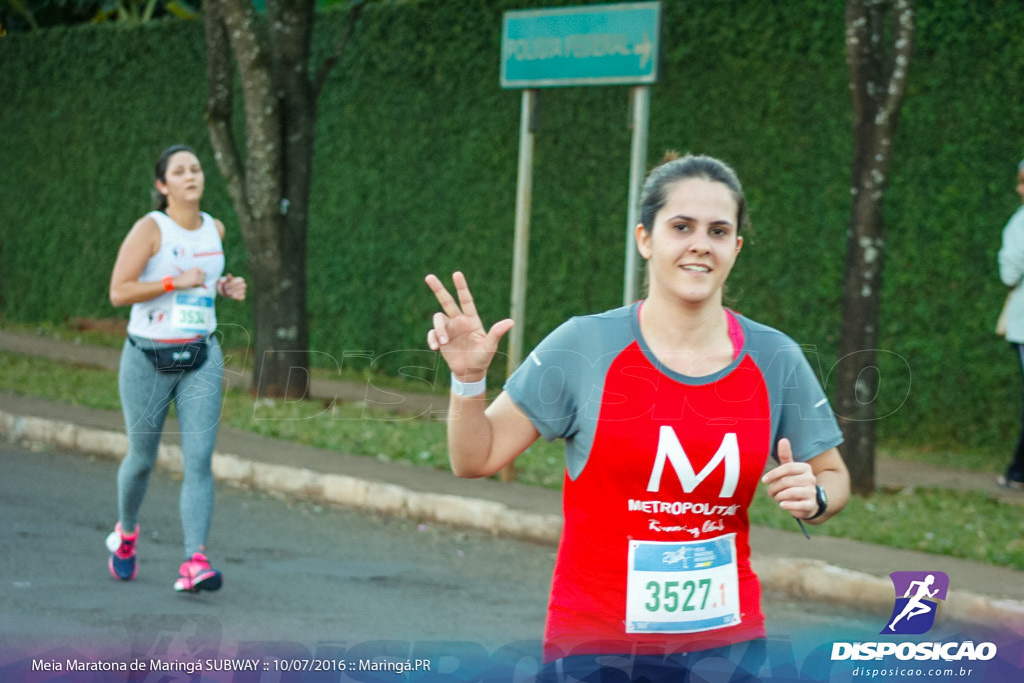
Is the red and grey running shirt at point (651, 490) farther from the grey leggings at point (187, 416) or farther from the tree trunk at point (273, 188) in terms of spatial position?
the tree trunk at point (273, 188)

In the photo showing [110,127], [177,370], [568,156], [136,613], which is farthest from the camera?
[110,127]

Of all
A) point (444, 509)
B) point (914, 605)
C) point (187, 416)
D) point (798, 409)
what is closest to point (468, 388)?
point (798, 409)

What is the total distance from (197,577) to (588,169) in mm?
7559

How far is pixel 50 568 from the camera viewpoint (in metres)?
6.49

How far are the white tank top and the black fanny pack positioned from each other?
0.05m

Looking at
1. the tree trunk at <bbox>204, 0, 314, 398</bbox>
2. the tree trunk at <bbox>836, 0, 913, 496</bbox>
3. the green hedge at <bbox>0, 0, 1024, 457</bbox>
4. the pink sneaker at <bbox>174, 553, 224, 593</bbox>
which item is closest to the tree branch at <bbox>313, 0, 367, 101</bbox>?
the tree trunk at <bbox>204, 0, 314, 398</bbox>

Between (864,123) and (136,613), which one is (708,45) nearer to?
(864,123)

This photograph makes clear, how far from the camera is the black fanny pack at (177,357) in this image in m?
6.18

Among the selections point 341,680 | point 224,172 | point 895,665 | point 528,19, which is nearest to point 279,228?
point 224,172

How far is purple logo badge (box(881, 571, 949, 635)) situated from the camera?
15.1ft

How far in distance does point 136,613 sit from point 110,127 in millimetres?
13271

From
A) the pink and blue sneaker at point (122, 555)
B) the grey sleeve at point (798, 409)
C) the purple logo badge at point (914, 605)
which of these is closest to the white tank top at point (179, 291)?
the pink and blue sneaker at point (122, 555)

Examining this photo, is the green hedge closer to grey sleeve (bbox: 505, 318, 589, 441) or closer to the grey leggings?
the grey leggings

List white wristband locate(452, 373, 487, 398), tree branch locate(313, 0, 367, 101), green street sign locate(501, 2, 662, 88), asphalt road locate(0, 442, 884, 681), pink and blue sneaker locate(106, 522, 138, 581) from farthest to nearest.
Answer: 1. tree branch locate(313, 0, 367, 101)
2. green street sign locate(501, 2, 662, 88)
3. pink and blue sneaker locate(106, 522, 138, 581)
4. asphalt road locate(0, 442, 884, 681)
5. white wristband locate(452, 373, 487, 398)
